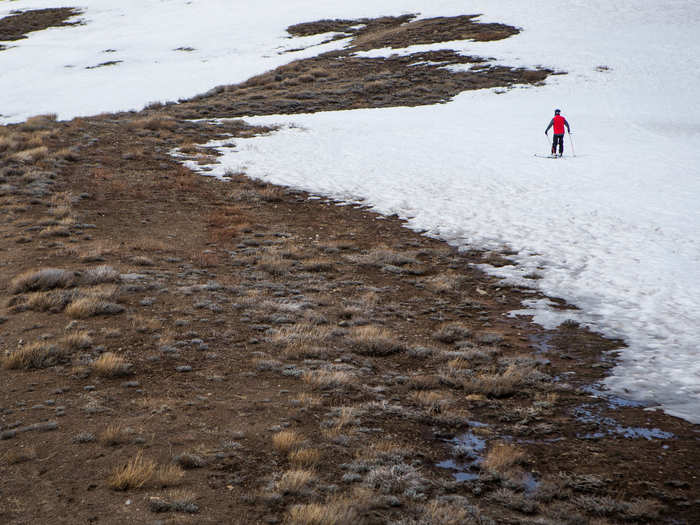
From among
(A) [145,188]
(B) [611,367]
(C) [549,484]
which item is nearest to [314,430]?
(C) [549,484]

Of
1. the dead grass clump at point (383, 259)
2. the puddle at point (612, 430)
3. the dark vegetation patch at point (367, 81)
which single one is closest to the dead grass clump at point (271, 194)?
the dead grass clump at point (383, 259)

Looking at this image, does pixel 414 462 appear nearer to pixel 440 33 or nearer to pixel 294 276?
pixel 294 276

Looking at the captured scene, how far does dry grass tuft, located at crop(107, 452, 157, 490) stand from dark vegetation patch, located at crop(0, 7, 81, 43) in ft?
214

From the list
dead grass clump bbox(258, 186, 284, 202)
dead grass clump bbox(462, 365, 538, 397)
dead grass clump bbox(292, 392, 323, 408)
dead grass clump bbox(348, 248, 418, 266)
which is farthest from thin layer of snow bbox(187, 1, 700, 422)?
dead grass clump bbox(292, 392, 323, 408)

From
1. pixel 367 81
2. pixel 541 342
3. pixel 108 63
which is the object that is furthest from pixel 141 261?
pixel 108 63

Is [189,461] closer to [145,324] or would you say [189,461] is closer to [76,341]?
[76,341]

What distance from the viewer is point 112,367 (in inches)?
311

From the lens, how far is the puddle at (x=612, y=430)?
23.5 feet

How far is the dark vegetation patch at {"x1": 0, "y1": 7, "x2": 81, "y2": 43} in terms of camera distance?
5959 centimetres

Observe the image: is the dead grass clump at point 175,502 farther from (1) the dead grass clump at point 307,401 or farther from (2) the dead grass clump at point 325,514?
(1) the dead grass clump at point 307,401

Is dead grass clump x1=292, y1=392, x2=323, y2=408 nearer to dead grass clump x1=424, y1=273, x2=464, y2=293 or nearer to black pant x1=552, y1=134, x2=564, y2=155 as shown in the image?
dead grass clump x1=424, y1=273, x2=464, y2=293

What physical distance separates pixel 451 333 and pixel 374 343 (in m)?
1.49

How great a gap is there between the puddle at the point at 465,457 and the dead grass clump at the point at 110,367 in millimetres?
4398

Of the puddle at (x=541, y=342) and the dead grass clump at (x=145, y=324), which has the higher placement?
the dead grass clump at (x=145, y=324)
